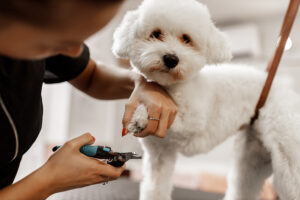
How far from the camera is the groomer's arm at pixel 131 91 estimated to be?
22.2 inches

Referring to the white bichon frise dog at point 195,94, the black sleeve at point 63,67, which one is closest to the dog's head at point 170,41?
the white bichon frise dog at point 195,94

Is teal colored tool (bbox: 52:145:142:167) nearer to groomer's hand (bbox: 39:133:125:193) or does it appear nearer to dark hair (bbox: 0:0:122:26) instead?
groomer's hand (bbox: 39:133:125:193)

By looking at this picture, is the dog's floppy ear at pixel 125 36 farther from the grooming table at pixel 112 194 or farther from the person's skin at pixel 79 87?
the grooming table at pixel 112 194

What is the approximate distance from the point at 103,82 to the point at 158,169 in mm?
325

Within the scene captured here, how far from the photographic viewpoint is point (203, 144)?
2.41ft

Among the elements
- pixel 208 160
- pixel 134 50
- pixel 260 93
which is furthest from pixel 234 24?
pixel 134 50

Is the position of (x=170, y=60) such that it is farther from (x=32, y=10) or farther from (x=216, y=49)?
(x=32, y=10)

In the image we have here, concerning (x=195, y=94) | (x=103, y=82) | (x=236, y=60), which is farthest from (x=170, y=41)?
(x=236, y=60)

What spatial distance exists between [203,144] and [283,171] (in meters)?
0.22

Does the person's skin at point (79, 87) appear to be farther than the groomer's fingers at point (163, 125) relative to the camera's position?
No

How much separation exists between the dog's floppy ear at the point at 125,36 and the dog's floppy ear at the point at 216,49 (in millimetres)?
222

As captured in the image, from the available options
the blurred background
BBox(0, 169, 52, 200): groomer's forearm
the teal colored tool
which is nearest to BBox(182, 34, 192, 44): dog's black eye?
the teal colored tool

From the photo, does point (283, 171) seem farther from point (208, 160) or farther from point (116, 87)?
point (208, 160)

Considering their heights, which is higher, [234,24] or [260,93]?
[234,24]
